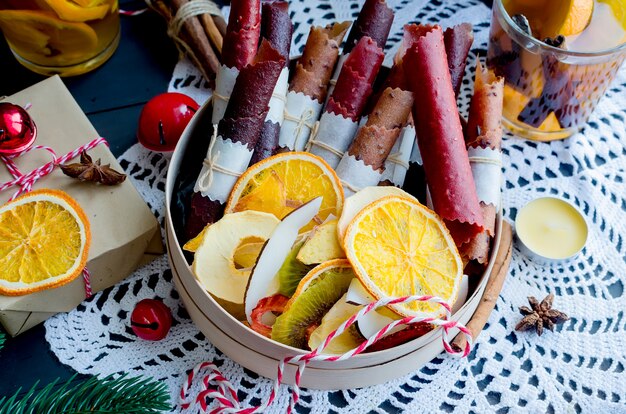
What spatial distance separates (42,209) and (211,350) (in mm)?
376

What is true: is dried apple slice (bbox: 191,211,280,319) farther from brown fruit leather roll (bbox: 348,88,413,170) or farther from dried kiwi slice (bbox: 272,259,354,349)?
brown fruit leather roll (bbox: 348,88,413,170)

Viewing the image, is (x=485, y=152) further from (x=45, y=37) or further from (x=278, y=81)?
(x=45, y=37)

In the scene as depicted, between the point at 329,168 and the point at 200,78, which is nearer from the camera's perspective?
the point at 329,168

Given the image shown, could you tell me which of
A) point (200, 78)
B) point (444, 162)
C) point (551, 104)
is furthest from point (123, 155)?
point (551, 104)

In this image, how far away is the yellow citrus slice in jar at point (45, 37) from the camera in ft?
4.39

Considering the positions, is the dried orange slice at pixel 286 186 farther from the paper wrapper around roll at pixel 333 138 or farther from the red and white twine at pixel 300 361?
the red and white twine at pixel 300 361

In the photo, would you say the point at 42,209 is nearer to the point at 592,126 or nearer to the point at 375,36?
the point at 375,36

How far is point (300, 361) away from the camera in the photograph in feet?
3.41

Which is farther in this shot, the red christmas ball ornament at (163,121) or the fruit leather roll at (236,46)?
the red christmas ball ornament at (163,121)

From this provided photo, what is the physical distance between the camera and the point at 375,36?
129 centimetres

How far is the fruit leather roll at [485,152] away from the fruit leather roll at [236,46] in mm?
401

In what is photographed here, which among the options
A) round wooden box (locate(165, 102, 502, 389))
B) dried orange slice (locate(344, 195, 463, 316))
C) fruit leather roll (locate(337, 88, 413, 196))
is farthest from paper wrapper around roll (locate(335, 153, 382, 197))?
round wooden box (locate(165, 102, 502, 389))

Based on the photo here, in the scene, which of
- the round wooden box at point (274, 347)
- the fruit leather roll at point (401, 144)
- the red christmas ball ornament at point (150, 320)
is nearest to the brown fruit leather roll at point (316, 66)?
the fruit leather roll at point (401, 144)

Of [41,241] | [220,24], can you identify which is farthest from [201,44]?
[41,241]
